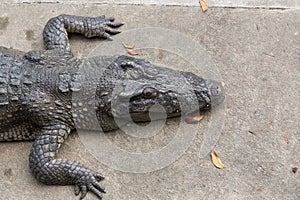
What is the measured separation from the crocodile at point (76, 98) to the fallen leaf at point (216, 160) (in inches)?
18.1

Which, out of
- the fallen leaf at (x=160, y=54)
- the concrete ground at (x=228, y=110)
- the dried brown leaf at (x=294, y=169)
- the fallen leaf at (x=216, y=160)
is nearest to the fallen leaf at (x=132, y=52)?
the fallen leaf at (x=160, y=54)

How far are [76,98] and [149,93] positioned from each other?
0.68 metres

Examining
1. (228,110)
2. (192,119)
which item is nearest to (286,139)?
(228,110)

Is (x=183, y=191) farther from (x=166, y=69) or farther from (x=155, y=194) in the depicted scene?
(x=166, y=69)

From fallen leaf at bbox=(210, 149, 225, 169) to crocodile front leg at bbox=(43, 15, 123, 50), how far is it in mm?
1768

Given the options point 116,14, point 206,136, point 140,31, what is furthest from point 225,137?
point 116,14

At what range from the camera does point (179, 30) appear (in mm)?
5531

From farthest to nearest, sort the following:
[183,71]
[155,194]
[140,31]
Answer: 1. [140,31]
2. [183,71]
3. [155,194]

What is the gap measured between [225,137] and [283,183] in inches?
26.8

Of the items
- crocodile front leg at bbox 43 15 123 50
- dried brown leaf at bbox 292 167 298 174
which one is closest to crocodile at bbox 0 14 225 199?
crocodile front leg at bbox 43 15 123 50

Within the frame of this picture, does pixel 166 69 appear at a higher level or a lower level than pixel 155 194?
higher

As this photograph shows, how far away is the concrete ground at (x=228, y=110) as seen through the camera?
449cm

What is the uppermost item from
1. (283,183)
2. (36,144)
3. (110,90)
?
(110,90)

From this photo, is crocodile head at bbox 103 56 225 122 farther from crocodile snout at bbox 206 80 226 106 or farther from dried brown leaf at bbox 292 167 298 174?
dried brown leaf at bbox 292 167 298 174
